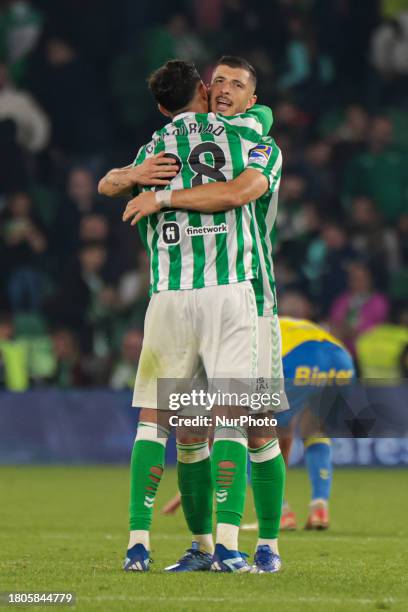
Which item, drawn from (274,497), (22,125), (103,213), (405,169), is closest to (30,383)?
(103,213)

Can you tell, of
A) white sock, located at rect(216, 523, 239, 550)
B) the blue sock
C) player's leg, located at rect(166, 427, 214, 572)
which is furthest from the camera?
the blue sock

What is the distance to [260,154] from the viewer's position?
634 centimetres

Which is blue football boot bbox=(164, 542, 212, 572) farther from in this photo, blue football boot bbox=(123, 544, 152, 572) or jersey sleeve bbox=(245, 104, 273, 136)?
jersey sleeve bbox=(245, 104, 273, 136)

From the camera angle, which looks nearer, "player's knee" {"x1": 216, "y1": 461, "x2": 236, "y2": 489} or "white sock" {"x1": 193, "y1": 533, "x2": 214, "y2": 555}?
"player's knee" {"x1": 216, "y1": 461, "x2": 236, "y2": 489}

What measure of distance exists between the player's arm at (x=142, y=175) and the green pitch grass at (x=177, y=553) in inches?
64.7

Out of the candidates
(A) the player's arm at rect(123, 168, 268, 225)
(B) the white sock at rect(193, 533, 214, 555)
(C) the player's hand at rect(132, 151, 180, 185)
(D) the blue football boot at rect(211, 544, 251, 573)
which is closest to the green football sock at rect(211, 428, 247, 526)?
(D) the blue football boot at rect(211, 544, 251, 573)

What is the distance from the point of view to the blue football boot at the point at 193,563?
6270mm

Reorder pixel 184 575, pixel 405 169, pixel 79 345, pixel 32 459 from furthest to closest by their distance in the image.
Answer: pixel 405 169, pixel 79 345, pixel 32 459, pixel 184 575

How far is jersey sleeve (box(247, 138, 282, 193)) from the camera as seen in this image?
6312 mm

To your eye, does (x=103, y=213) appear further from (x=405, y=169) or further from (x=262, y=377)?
(x=262, y=377)

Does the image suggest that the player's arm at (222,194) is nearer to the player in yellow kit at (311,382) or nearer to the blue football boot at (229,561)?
the blue football boot at (229,561)

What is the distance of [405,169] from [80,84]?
13.2 feet

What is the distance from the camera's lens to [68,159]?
18047mm

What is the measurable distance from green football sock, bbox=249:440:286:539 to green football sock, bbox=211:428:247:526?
0.66 ft
